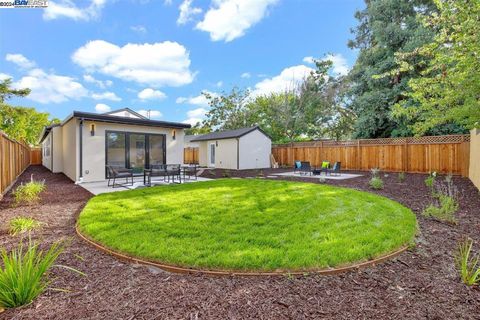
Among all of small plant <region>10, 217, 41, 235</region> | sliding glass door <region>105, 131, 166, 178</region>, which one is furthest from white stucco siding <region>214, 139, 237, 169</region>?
small plant <region>10, 217, 41, 235</region>

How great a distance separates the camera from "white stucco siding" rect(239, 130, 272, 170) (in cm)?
1942

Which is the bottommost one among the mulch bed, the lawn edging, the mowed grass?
the mulch bed

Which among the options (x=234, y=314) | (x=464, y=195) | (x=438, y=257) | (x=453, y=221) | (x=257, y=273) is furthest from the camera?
(x=464, y=195)

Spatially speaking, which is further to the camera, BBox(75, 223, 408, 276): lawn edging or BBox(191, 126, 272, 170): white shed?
BBox(191, 126, 272, 170): white shed

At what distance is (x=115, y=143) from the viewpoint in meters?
11.3

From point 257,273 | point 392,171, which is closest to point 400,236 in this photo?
point 257,273

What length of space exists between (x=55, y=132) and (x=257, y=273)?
58.2ft

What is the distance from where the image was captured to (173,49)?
1584 centimetres

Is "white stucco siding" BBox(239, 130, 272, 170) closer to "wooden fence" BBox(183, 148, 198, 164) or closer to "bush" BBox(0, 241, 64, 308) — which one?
"wooden fence" BBox(183, 148, 198, 164)

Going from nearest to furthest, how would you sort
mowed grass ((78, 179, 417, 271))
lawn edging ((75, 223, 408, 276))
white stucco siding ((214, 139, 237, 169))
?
lawn edging ((75, 223, 408, 276))
mowed grass ((78, 179, 417, 271))
white stucco siding ((214, 139, 237, 169))

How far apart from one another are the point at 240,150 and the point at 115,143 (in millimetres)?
9718

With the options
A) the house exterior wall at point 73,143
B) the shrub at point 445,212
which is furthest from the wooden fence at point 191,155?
the shrub at point 445,212

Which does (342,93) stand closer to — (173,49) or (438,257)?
(173,49)

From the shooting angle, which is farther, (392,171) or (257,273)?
(392,171)
